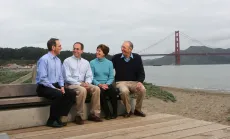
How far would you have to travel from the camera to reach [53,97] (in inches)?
145

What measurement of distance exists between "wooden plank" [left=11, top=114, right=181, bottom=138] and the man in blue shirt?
25cm

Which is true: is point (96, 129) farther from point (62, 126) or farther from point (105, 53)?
point (105, 53)

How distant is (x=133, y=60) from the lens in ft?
15.3

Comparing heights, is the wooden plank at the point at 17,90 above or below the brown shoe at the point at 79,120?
above

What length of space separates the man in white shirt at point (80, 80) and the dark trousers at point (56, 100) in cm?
16

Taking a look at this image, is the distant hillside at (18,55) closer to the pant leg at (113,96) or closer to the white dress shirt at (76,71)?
the white dress shirt at (76,71)

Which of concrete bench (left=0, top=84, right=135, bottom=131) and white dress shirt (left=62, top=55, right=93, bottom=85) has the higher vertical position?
white dress shirt (left=62, top=55, right=93, bottom=85)

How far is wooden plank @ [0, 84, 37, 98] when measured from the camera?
3855mm

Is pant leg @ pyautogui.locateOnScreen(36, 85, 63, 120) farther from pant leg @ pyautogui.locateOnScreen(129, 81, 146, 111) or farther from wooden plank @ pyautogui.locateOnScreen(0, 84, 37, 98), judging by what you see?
pant leg @ pyautogui.locateOnScreen(129, 81, 146, 111)

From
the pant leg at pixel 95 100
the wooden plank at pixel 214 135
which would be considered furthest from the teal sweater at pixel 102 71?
the wooden plank at pixel 214 135

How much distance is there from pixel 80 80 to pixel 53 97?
583 millimetres

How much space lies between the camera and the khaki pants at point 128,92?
14.1 ft

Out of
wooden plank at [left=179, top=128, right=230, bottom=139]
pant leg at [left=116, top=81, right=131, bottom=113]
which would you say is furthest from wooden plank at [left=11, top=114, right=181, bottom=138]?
wooden plank at [left=179, top=128, right=230, bottom=139]

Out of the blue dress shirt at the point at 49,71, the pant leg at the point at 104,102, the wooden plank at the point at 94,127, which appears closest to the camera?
the wooden plank at the point at 94,127
